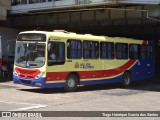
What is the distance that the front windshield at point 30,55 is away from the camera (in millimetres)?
19031

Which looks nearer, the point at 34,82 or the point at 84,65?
the point at 34,82

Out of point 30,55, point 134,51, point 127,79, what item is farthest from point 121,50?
point 30,55

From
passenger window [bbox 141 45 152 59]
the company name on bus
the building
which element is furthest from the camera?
the building

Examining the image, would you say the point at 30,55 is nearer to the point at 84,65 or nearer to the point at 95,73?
the point at 84,65

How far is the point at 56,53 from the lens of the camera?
19.4 meters

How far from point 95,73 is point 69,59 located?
250 centimetres

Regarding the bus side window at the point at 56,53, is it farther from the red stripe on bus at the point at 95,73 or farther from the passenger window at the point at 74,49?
the red stripe on bus at the point at 95,73

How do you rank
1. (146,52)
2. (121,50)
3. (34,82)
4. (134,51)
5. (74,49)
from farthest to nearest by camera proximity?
(146,52), (134,51), (121,50), (74,49), (34,82)

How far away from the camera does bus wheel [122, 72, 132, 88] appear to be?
24469 millimetres

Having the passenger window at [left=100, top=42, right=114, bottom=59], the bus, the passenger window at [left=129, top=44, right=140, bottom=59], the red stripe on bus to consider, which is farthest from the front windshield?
the passenger window at [left=129, top=44, right=140, bottom=59]

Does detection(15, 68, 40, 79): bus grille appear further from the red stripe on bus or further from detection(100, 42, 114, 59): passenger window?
detection(100, 42, 114, 59): passenger window

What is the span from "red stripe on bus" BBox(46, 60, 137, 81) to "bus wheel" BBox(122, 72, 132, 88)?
45cm

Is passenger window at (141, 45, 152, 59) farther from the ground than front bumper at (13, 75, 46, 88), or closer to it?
farther from the ground

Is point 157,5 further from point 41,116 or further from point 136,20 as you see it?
point 41,116
